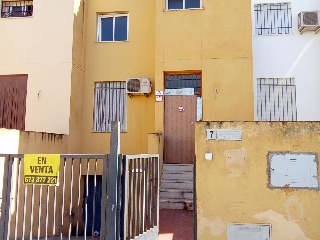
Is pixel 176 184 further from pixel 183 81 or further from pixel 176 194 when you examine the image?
pixel 183 81

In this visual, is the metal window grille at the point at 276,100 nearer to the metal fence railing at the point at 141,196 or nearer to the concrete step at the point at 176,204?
the concrete step at the point at 176,204

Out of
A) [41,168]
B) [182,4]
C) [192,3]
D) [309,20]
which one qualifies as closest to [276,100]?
[309,20]

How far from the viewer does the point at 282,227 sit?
6.40 m

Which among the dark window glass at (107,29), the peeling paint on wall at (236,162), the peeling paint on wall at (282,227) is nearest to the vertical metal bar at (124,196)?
the peeling paint on wall at (236,162)

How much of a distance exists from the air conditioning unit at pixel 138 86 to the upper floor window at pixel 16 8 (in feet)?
15.1

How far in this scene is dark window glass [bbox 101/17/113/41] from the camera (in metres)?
13.8

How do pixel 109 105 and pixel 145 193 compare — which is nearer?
pixel 145 193

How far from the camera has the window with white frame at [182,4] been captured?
12.6m

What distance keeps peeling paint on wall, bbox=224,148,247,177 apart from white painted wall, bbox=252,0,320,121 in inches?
263

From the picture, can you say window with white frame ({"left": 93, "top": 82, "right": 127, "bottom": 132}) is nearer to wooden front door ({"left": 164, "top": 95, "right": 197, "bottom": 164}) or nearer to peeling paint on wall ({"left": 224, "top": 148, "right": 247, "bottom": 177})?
wooden front door ({"left": 164, "top": 95, "right": 197, "bottom": 164})

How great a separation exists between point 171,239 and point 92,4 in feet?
33.2

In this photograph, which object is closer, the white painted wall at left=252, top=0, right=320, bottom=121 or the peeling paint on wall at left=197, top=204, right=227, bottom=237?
the peeling paint on wall at left=197, top=204, right=227, bottom=237

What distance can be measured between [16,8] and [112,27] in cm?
363

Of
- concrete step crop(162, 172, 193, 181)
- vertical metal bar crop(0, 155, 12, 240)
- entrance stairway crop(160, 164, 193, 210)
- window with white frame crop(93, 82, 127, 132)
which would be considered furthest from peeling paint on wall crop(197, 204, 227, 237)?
window with white frame crop(93, 82, 127, 132)
